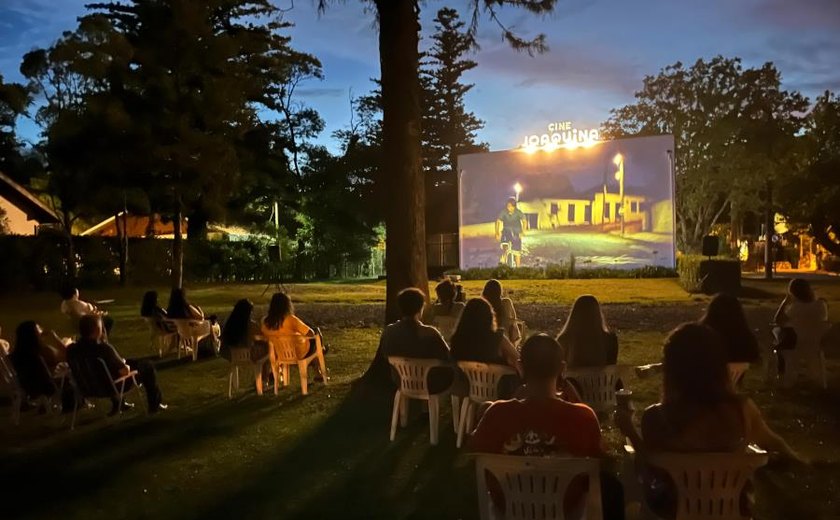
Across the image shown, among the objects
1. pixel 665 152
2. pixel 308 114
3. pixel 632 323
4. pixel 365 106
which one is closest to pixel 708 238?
pixel 665 152

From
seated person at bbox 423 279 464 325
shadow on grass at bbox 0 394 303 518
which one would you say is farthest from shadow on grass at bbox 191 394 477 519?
seated person at bbox 423 279 464 325

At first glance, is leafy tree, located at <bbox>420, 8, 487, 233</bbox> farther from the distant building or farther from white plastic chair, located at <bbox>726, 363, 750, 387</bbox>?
white plastic chair, located at <bbox>726, 363, 750, 387</bbox>

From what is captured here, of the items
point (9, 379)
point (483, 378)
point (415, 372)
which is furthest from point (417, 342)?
point (9, 379)

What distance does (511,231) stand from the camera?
101 feet

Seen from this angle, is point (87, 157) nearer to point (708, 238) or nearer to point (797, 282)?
point (708, 238)

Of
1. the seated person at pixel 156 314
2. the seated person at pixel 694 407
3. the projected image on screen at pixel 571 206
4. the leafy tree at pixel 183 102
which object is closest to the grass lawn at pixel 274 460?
the seated person at pixel 156 314

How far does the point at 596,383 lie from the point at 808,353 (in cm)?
328

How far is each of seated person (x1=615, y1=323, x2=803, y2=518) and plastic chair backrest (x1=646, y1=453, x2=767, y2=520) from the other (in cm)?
4

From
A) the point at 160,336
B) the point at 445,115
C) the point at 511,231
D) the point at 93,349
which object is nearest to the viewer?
the point at 93,349

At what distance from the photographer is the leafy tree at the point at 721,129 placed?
3372 centimetres

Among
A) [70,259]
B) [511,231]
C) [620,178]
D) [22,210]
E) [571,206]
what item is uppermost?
[620,178]

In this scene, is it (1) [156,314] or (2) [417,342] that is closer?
(2) [417,342]

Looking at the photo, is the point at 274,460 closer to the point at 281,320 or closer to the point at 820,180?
the point at 281,320

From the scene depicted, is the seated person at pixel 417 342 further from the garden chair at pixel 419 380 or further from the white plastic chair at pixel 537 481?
Answer: the white plastic chair at pixel 537 481
